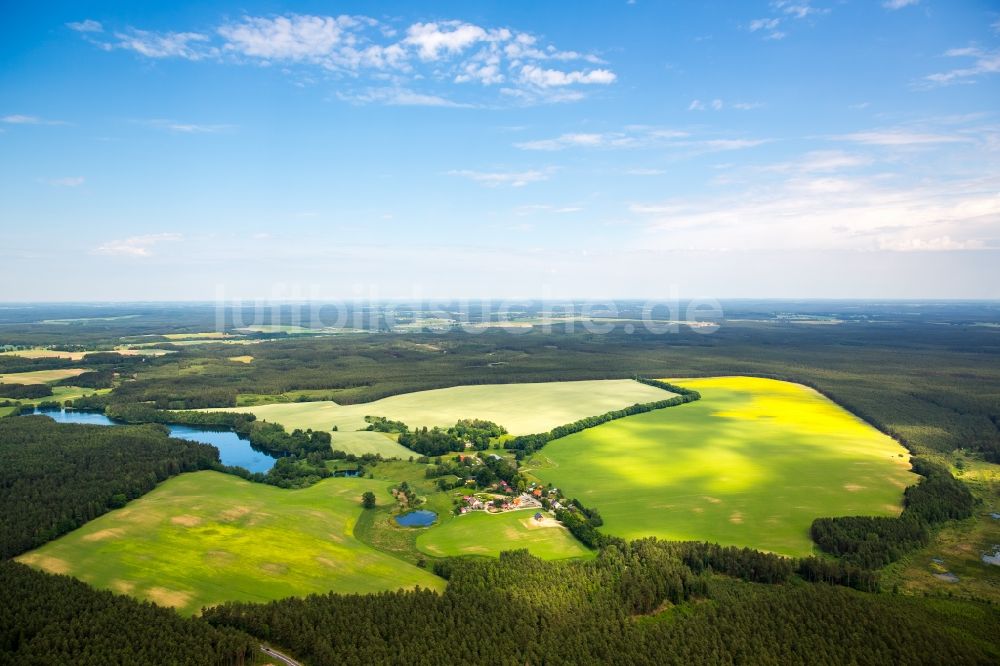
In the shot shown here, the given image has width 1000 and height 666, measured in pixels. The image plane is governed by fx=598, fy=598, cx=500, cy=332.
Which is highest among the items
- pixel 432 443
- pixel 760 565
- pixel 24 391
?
pixel 24 391

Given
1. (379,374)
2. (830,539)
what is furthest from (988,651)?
(379,374)

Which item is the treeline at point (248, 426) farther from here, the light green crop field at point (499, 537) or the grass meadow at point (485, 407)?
the light green crop field at point (499, 537)

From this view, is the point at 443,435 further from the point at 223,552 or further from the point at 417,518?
the point at 223,552

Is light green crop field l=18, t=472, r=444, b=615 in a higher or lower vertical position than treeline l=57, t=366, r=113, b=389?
lower

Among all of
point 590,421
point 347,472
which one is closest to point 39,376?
point 347,472

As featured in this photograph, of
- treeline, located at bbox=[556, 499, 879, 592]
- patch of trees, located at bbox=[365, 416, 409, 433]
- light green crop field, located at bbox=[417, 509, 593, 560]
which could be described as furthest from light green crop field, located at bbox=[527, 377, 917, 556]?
patch of trees, located at bbox=[365, 416, 409, 433]

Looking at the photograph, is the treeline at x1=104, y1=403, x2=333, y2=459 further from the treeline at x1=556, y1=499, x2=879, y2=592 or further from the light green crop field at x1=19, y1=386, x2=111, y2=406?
the treeline at x1=556, y1=499, x2=879, y2=592

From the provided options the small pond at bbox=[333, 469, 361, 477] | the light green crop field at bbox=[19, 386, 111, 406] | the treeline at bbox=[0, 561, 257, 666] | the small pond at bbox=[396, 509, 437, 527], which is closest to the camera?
the treeline at bbox=[0, 561, 257, 666]

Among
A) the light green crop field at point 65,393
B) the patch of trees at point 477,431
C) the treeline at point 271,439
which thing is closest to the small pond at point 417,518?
the treeline at point 271,439
